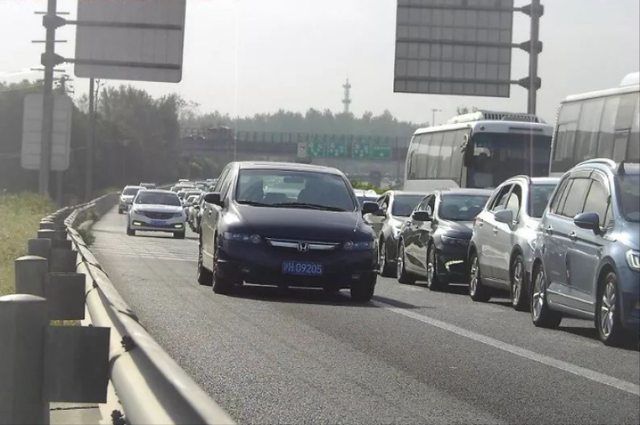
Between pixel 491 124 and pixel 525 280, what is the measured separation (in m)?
20.3

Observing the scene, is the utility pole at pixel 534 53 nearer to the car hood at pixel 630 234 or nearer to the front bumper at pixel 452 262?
the front bumper at pixel 452 262

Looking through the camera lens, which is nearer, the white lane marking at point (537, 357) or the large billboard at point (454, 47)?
the white lane marking at point (537, 357)

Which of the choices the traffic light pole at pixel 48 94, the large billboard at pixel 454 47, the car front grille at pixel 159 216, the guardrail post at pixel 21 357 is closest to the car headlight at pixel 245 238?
the guardrail post at pixel 21 357

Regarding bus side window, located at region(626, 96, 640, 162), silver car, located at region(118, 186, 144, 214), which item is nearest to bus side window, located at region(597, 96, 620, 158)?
bus side window, located at region(626, 96, 640, 162)

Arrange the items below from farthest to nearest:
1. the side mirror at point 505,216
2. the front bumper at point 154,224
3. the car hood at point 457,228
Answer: the front bumper at point 154,224 < the car hood at point 457,228 < the side mirror at point 505,216

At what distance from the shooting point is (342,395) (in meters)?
8.95

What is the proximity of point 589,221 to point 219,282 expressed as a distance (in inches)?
217

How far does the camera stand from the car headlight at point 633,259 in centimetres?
1260

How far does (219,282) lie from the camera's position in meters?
17.6

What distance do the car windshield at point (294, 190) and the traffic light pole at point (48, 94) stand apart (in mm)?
23445

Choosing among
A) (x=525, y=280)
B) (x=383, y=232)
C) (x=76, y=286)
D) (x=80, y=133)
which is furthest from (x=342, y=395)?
(x=80, y=133)

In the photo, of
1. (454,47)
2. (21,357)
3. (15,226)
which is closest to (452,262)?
(15,226)

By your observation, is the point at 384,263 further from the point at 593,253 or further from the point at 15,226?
the point at 593,253

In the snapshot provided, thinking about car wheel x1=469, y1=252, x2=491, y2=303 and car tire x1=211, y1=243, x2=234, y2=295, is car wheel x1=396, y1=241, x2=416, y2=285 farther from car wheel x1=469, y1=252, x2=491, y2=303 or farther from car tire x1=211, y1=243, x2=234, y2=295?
car tire x1=211, y1=243, x2=234, y2=295
